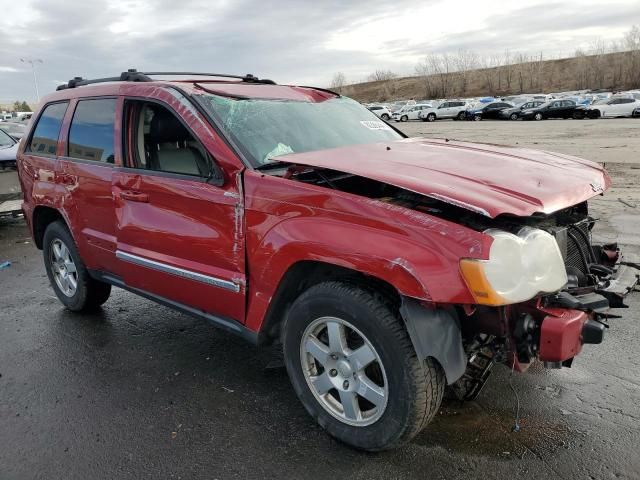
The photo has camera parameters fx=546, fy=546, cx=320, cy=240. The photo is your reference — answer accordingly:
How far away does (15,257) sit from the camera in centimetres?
711

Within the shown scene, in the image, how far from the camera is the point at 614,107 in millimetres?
35406

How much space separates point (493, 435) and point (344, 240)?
1.33m

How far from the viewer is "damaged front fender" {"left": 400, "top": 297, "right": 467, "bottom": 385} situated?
239cm

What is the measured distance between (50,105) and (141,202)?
1.90m

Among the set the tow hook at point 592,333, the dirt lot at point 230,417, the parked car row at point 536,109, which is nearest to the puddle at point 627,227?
the dirt lot at point 230,417

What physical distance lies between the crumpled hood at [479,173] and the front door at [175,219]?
0.52 metres

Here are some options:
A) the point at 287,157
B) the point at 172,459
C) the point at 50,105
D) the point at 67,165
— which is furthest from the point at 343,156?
the point at 50,105

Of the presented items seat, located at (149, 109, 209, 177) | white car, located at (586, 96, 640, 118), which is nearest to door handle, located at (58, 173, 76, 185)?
seat, located at (149, 109, 209, 177)

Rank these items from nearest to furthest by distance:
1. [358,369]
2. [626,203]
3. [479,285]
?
1. [479,285]
2. [358,369]
3. [626,203]

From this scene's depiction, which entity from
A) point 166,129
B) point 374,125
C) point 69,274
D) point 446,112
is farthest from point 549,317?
point 446,112

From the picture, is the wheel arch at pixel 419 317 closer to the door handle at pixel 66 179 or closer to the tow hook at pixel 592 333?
the tow hook at pixel 592 333

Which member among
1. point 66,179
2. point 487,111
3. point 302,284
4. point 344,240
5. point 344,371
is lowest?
point 344,371

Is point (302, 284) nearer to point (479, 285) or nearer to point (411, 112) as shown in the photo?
point (479, 285)

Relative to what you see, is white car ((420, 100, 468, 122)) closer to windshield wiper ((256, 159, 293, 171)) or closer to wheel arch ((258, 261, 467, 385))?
windshield wiper ((256, 159, 293, 171))
